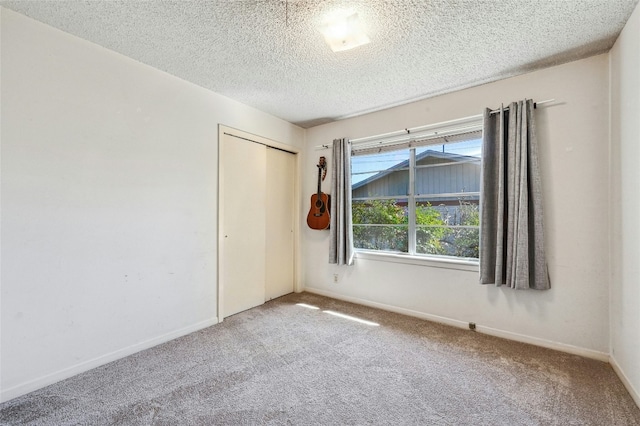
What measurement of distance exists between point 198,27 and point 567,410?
10.6ft

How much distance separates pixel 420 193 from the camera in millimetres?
3070

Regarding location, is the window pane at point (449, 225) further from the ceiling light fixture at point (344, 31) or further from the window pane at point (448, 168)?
the ceiling light fixture at point (344, 31)

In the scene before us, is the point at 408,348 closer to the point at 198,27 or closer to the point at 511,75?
the point at 511,75

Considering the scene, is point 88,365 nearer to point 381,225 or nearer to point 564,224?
point 381,225

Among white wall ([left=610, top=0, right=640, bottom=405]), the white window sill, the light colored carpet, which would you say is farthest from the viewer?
the white window sill

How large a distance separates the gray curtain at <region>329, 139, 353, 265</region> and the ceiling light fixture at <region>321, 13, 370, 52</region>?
169cm

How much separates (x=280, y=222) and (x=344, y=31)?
2.50 m

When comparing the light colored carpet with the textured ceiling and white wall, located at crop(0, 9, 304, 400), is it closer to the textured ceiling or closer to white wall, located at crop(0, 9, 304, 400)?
white wall, located at crop(0, 9, 304, 400)

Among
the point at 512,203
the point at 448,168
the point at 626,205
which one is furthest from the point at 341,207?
the point at 626,205

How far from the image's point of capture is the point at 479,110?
2.63m

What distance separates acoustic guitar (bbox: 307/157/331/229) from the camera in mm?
3607

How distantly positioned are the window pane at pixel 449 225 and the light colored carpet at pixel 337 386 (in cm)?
83

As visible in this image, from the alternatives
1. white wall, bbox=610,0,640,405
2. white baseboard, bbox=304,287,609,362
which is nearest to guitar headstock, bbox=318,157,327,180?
white baseboard, bbox=304,287,609,362

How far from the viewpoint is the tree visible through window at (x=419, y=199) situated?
2.79 meters
